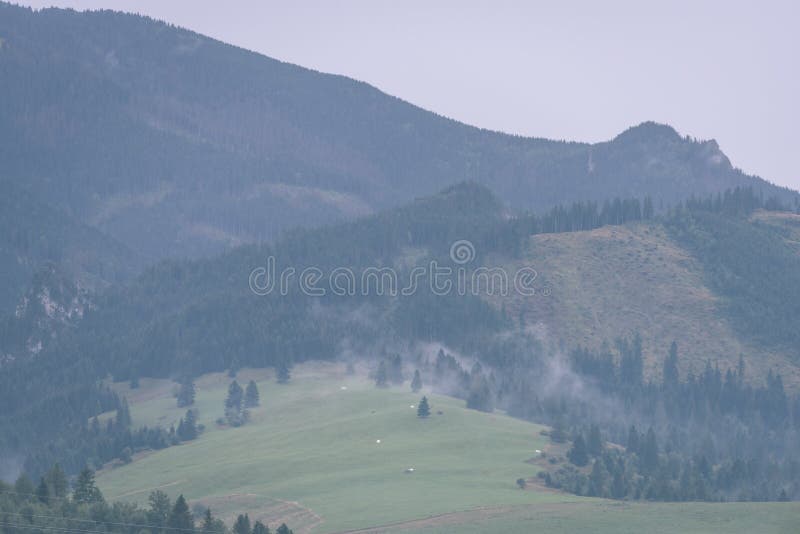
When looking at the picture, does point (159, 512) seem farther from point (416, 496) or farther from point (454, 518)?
point (416, 496)

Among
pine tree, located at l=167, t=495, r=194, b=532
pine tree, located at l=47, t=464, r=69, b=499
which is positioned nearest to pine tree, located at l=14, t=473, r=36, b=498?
pine tree, located at l=47, t=464, r=69, b=499

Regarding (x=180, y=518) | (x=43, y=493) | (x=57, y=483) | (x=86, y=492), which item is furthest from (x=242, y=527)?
(x=57, y=483)

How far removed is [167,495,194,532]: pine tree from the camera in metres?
137

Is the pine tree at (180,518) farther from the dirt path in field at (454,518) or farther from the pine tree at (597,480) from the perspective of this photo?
the pine tree at (597,480)

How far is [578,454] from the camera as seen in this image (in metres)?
191

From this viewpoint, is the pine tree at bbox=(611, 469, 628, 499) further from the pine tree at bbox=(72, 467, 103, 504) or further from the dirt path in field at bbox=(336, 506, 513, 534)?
the pine tree at bbox=(72, 467, 103, 504)

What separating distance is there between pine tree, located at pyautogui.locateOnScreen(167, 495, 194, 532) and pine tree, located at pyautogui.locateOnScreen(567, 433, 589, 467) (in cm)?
6644

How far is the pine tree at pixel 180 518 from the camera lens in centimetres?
13738

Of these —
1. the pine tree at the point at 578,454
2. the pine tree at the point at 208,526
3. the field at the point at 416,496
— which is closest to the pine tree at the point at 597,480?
the field at the point at 416,496

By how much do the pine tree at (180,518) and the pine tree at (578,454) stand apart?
66.4 meters

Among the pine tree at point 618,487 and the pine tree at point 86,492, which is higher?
the pine tree at point 86,492

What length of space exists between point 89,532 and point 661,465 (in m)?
87.1

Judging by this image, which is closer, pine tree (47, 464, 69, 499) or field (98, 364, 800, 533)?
field (98, 364, 800, 533)

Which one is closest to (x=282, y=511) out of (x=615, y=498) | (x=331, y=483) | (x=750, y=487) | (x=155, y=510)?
(x=331, y=483)
